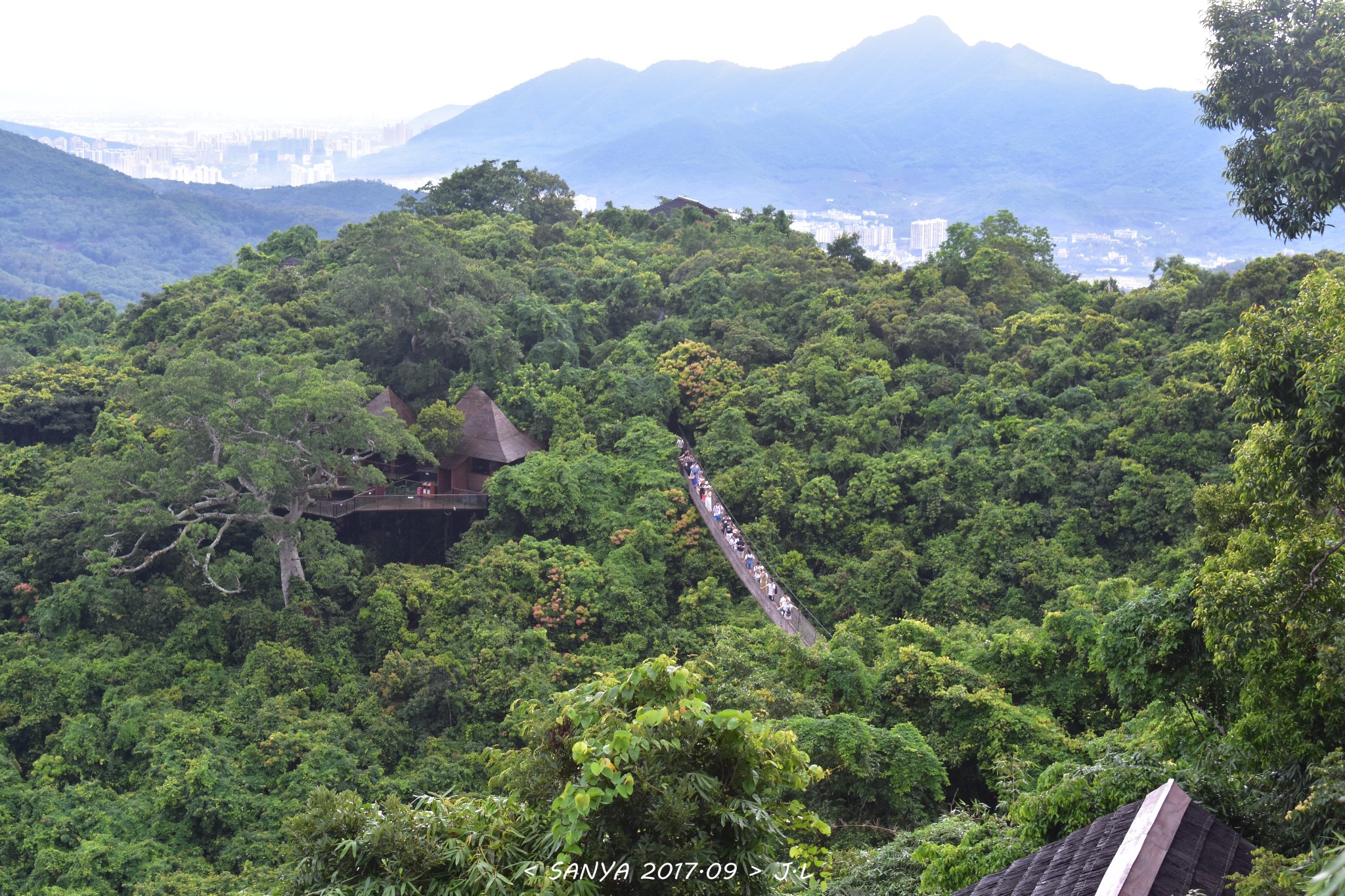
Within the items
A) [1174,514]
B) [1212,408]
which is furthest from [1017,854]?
[1212,408]

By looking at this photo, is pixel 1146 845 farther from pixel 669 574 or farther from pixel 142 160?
pixel 142 160

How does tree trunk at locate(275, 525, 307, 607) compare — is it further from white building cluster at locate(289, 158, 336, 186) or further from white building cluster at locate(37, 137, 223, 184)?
white building cluster at locate(289, 158, 336, 186)

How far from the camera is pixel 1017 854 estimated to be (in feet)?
18.0

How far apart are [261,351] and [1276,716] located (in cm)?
2004

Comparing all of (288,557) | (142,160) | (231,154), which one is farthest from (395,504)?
(231,154)

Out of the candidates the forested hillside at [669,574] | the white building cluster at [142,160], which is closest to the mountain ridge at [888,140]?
the white building cluster at [142,160]

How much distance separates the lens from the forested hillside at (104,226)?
80188 millimetres

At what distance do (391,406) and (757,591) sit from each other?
8.40 meters

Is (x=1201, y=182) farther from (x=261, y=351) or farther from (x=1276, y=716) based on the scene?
(x=1276, y=716)

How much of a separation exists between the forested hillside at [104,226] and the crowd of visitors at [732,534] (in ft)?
245

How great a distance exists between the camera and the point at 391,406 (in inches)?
742

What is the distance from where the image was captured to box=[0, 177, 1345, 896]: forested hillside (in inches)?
191

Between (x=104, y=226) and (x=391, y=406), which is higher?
(x=104, y=226)

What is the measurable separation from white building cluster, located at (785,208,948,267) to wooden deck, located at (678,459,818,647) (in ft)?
270
